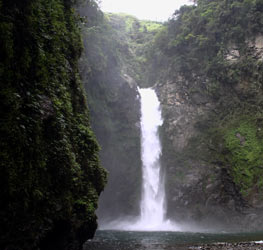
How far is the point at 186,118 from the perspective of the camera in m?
25.1

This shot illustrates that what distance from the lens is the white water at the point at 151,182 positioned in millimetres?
21797

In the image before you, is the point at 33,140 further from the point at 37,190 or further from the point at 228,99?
the point at 228,99

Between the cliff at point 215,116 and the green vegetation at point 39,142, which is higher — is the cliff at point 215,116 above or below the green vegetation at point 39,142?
above

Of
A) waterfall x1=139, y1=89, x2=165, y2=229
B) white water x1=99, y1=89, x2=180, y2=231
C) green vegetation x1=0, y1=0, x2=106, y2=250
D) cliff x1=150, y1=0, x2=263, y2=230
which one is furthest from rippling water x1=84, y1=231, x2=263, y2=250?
waterfall x1=139, y1=89, x2=165, y2=229

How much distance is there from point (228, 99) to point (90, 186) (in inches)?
670

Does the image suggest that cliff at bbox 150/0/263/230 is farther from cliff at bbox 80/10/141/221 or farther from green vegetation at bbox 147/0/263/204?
cliff at bbox 80/10/141/221

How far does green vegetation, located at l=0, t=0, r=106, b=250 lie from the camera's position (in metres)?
5.78

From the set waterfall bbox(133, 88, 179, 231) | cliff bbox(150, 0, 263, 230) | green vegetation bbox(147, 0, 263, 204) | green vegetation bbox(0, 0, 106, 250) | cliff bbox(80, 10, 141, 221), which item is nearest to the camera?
green vegetation bbox(0, 0, 106, 250)

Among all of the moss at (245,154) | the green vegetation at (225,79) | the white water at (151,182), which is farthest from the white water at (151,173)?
the moss at (245,154)

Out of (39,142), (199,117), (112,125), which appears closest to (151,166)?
(112,125)

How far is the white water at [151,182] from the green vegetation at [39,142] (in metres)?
12.4

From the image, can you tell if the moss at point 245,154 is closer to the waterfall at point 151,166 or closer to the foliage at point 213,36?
the foliage at point 213,36

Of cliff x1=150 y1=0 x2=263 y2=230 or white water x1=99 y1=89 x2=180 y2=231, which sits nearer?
cliff x1=150 y1=0 x2=263 y2=230

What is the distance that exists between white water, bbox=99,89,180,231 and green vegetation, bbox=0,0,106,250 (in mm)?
12396
